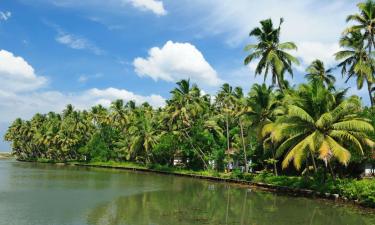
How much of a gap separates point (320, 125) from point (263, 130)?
671 centimetres

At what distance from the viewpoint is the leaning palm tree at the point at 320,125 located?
25453 millimetres

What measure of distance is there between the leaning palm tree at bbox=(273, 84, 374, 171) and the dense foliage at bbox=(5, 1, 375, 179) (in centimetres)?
6

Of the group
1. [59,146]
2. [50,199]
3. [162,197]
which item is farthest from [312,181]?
[59,146]

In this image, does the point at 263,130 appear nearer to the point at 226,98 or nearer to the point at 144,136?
the point at 226,98

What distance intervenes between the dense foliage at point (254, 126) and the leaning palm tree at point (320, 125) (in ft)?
0.21

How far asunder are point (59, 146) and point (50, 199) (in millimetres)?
66900

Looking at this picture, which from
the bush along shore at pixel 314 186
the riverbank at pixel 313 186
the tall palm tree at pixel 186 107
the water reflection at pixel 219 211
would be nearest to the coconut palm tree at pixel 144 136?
the tall palm tree at pixel 186 107

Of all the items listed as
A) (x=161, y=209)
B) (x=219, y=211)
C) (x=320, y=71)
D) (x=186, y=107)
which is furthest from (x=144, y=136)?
(x=219, y=211)

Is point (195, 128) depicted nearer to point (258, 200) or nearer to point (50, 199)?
point (258, 200)

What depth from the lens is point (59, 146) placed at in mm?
88438

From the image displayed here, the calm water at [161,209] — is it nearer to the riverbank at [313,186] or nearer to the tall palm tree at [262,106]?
the riverbank at [313,186]

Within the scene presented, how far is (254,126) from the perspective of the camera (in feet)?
122

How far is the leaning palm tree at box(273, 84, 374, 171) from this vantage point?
2545cm

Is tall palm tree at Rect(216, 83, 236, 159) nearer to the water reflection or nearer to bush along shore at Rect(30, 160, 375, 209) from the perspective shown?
bush along shore at Rect(30, 160, 375, 209)
